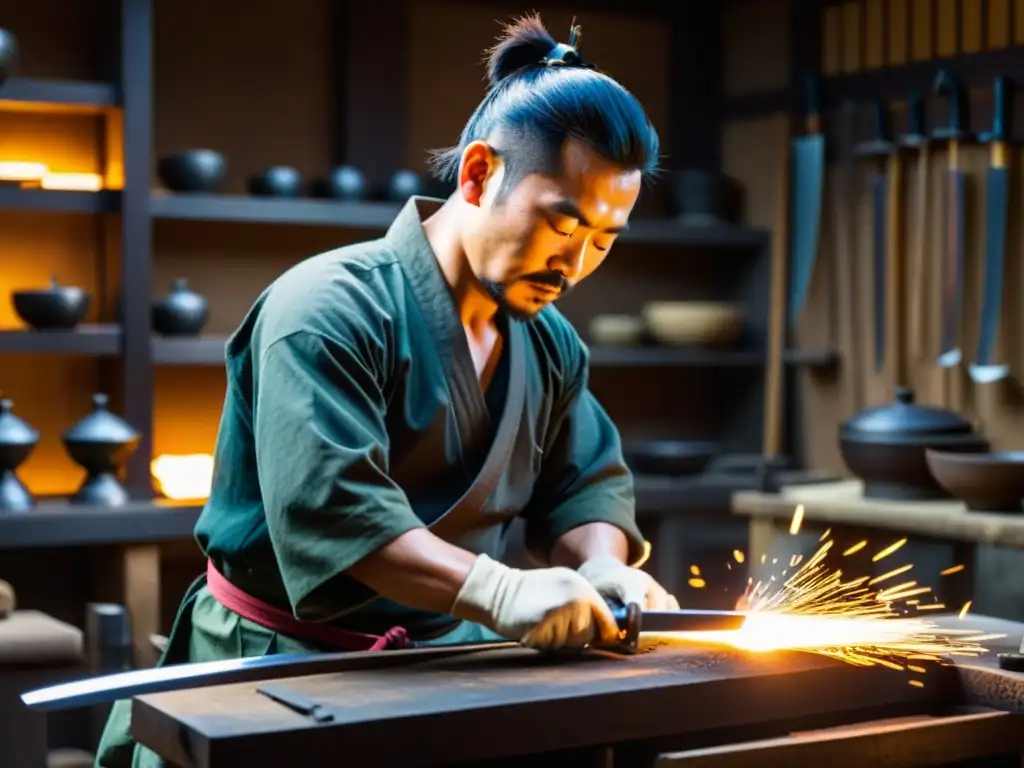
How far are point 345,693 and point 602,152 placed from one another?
80cm

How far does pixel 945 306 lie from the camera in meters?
5.20

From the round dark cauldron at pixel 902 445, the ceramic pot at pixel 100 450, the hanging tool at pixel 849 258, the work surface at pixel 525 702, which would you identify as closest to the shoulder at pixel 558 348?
the work surface at pixel 525 702

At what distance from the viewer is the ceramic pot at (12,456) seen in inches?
177

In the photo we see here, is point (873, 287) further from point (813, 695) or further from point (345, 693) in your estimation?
point (345, 693)

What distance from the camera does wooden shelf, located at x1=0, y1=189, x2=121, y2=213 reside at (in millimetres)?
4707

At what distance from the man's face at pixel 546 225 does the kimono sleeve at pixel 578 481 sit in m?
0.35

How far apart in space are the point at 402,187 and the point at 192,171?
69 cm

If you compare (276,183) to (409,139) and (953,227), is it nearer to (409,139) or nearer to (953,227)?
(409,139)

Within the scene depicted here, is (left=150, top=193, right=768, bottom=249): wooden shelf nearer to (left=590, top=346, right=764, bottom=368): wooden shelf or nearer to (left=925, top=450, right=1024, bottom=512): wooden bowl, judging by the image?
(left=590, top=346, right=764, bottom=368): wooden shelf

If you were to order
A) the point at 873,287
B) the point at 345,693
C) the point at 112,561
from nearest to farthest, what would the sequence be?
the point at 345,693
the point at 112,561
the point at 873,287

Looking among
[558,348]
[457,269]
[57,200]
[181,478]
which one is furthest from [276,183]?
[457,269]

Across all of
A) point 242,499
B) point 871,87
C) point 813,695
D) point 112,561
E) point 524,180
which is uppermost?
point 871,87

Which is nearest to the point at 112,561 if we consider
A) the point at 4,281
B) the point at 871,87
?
the point at 4,281

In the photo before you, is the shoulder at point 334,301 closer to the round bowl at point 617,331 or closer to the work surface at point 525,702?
the work surface at point 525,702
